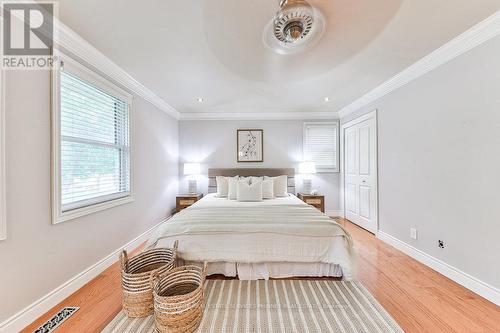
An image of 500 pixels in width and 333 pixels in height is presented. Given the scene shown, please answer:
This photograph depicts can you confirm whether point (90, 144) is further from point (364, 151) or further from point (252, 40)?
point (364, 151)

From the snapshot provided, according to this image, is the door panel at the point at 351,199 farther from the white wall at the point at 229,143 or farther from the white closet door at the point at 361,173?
the white wall at the point at 229,143

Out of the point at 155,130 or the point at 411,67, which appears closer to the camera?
the point at 411,67

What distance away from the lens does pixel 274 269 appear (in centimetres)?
231

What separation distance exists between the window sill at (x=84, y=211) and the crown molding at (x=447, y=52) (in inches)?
158

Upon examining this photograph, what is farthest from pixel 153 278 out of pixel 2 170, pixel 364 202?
pixel 364 202

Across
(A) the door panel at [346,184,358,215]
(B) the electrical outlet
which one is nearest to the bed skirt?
(B) the electrical outlet

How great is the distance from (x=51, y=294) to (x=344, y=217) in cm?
481

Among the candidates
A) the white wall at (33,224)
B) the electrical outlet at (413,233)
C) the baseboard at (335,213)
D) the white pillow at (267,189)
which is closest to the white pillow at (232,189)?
the white pillow at (267,189)

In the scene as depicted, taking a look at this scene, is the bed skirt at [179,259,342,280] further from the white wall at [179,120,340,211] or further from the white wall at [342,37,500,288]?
the white wall at [179,120,340,211]

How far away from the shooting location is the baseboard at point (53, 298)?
60.9 inches

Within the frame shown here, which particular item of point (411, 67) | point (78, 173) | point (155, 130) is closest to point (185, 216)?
point (78, 173)

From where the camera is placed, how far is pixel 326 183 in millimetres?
4965

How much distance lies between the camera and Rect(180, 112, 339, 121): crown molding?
190 inches

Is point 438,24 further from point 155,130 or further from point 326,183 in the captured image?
point 155,130
